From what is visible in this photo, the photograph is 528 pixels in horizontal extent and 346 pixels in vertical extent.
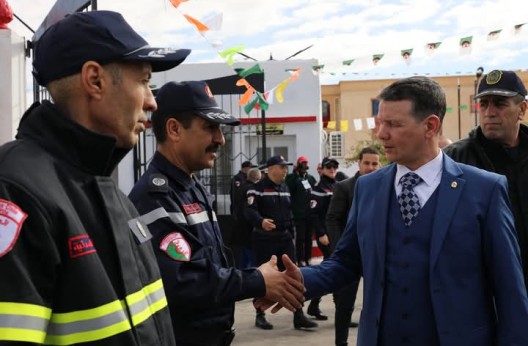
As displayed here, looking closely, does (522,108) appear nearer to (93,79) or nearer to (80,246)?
(93,79)

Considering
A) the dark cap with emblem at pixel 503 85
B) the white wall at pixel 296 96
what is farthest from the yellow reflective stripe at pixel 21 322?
Answer: the white wall at pixel 296 96

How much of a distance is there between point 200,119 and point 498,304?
1618 millimetres

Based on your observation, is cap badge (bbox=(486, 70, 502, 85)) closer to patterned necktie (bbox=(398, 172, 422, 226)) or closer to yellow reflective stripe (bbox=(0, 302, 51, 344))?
patterned necktie (bbox=(398, 172, 422, 226))

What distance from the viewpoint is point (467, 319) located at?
2.82m

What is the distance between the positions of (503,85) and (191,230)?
88.7 inches

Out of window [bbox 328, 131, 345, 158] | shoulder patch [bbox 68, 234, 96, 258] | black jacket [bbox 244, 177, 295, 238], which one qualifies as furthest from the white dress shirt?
window [bbox 328, 131, 345, 158]

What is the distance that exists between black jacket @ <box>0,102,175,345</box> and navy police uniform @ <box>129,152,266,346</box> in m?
0.91

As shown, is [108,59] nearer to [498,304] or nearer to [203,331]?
[203,331]

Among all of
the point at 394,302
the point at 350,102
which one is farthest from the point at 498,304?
the point at 350,102

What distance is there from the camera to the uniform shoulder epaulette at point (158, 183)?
2867 mm

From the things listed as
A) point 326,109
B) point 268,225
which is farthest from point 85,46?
point 326,109

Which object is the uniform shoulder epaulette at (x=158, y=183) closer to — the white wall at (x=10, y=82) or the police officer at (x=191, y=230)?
the police officer at (x=191, y=230)

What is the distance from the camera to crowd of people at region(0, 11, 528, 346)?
4.86 ft

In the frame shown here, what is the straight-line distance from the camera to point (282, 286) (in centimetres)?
312
